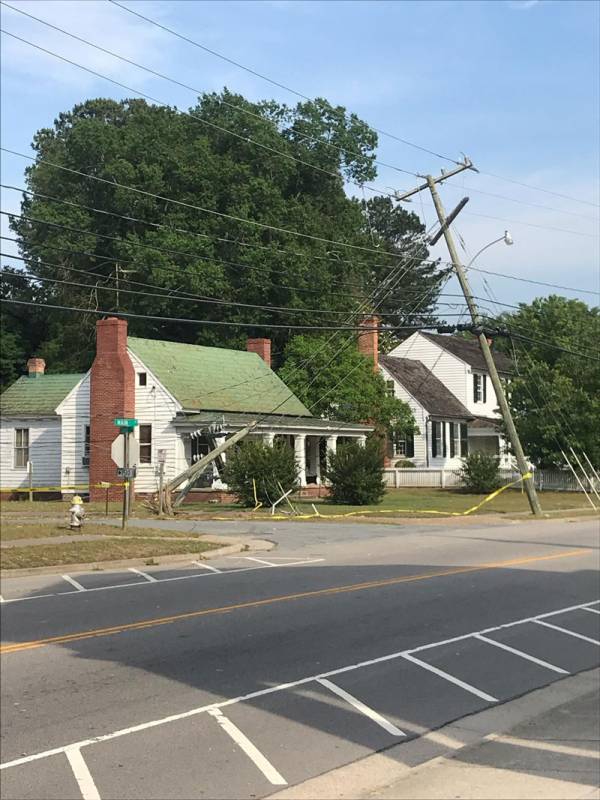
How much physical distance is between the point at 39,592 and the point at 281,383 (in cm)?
3273

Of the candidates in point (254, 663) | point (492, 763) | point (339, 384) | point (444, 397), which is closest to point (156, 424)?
point (339, 384)

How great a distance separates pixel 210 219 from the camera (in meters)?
53.0

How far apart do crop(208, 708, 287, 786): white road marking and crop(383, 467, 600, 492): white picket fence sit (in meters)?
40.8

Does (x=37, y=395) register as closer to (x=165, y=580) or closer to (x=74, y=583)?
(x=165, y=580)

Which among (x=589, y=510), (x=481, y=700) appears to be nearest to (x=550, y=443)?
(x=589, y=510)

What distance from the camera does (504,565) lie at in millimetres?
16703

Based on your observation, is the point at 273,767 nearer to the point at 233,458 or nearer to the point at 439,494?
the point at 233,458

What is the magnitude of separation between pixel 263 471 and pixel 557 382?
1902 cm

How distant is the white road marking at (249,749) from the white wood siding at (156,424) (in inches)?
1197

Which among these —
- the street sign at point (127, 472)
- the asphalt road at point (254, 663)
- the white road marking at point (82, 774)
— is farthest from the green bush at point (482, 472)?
the white road marking at point (82, 774)

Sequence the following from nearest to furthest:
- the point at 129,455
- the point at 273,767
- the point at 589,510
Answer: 1. the point at 273,767
2. the point at 129,455
3. the point at 589,510

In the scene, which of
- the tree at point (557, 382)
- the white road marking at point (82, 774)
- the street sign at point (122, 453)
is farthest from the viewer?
the tree at point (557, 382)

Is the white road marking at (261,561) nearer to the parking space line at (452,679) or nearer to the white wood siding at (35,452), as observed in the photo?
the parking space line at (452,679)

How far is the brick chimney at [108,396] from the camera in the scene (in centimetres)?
3856
